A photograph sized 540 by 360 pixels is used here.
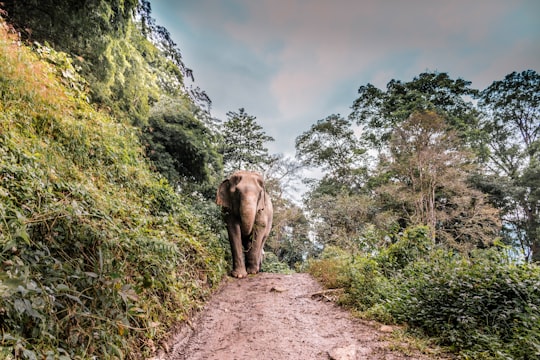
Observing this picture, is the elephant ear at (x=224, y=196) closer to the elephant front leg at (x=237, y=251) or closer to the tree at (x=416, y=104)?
the elephant front leg at (x=237, y=251)

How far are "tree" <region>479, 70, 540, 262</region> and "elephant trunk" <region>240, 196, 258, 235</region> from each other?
15884 mm

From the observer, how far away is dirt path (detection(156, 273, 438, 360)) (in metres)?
2.40

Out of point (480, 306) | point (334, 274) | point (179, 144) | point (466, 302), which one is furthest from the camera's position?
point (179, 144)

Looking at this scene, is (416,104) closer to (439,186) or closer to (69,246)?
(439,186)

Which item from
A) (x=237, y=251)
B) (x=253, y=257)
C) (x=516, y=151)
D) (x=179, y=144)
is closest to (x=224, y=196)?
(x=237, y=251)

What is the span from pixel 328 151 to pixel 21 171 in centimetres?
2144

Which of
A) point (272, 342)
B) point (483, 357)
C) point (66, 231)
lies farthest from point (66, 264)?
point (483, 357)

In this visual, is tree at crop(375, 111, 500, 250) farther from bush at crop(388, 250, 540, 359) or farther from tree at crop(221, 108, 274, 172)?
bush at crop(388, 250, 540, 359)

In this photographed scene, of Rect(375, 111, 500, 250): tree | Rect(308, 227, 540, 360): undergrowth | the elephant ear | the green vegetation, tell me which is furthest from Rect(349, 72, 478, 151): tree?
Rect(308, 227, 540, 360): undergrowth

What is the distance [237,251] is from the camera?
6.32 meters

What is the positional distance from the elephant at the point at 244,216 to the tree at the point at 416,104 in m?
13.9

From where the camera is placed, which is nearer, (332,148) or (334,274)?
(334,274)

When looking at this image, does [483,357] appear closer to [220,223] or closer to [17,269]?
[17,269]

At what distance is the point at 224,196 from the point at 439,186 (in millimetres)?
11953
